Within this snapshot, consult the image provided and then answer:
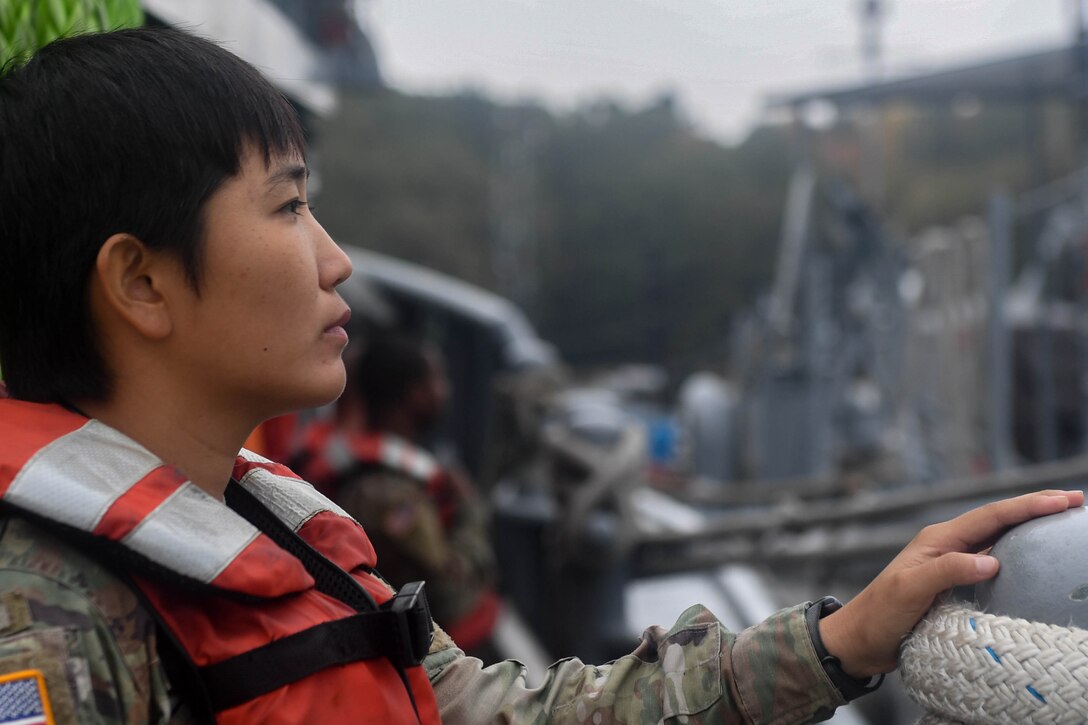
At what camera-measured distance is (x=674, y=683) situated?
124 centimetres

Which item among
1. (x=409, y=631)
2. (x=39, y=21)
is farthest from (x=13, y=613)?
(x=39, y=21)

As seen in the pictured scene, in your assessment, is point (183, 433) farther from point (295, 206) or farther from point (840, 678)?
point (840, 678)

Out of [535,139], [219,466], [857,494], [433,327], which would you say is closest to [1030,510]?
[219,466]

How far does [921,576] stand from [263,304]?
0.66 metres

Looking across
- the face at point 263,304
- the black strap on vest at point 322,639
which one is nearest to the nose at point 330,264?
the face at point 263,304

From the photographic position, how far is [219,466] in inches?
44.8

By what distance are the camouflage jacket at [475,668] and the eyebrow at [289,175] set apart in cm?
38

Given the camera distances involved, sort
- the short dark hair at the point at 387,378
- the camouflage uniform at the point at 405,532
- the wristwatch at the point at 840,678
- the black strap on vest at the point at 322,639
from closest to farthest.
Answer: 1. the black strap on vest at the point at 322,639
2. the wristwatch at the point at 840,678
3. the camouflage uniform at the point at 405,532
4. the short dark hair at the point at 387,378

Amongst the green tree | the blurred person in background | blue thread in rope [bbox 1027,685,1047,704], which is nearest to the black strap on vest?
blue thread in rope [bbox 1027,685,1047,704]

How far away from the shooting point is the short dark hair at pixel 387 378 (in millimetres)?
3633

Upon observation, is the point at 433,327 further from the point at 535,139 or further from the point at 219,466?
the point at 535,139

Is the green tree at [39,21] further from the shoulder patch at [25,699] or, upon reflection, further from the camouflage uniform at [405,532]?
the camouflage uniform at [405,532]

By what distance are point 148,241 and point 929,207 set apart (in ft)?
152

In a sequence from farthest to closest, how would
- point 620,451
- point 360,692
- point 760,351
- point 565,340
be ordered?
point 565,340, point 760,351, point 620,451, point 360,692
